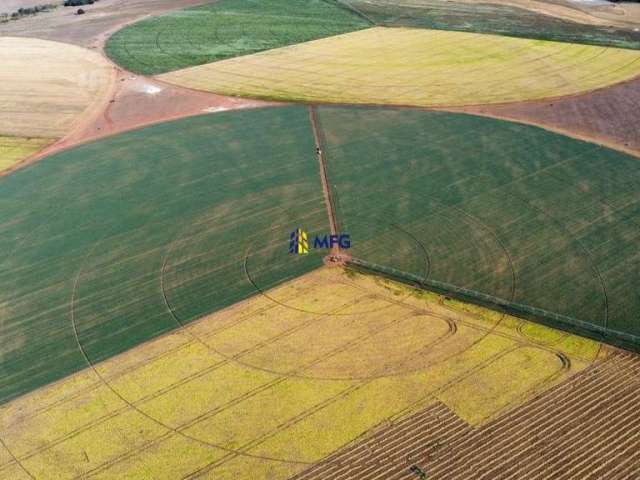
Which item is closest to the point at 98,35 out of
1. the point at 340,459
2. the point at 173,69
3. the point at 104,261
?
the point at 173,69

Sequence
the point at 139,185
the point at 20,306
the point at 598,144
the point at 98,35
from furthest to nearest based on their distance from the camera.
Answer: the point at 98,35 < the point at 598,144 < the point at 139,185 < the point at 20,306

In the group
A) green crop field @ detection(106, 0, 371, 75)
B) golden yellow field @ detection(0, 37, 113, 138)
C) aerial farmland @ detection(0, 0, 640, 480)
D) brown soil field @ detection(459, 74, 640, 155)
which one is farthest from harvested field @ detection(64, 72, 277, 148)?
brown soil field @ detection(459, 74, 640, 155)

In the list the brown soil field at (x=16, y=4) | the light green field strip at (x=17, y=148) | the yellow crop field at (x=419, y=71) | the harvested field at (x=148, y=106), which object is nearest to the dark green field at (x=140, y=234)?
the harvested field at (x=148, y=106)

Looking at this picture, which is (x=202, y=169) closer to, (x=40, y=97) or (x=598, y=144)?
(x=40, y=97)

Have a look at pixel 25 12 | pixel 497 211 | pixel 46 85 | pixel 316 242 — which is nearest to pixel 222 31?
pixel 46 85

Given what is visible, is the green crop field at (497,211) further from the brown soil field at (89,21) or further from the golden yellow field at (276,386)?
the brown soil field at (89,21)
